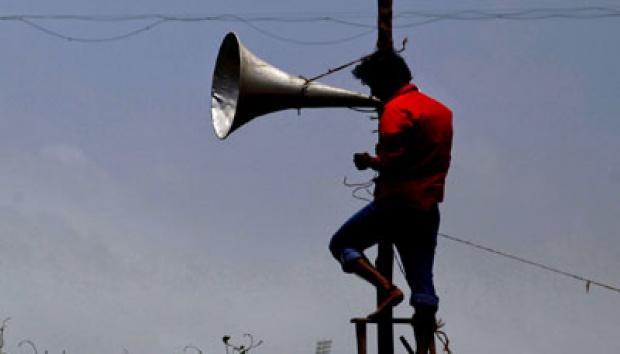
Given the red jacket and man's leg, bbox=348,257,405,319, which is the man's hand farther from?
man's leg, bbox=348,257,405,319

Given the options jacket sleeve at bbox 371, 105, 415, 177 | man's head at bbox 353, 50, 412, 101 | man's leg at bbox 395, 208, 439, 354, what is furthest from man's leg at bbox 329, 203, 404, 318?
man's head at bbox 353, 50, 412, 101

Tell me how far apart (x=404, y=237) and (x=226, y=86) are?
1647mm

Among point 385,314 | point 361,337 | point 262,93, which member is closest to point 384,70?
point 262,93

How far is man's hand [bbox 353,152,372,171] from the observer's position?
8.84 metres

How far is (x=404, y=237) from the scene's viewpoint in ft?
29.9

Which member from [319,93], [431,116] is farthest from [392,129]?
[319,93]

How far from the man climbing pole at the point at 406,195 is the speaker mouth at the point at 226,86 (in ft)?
3.18

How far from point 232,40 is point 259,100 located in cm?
47

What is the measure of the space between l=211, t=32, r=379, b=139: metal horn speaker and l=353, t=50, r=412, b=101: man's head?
13 cm

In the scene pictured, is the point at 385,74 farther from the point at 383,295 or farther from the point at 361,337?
the point at 361,337

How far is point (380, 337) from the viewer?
367 inches

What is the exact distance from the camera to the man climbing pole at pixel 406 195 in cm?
887

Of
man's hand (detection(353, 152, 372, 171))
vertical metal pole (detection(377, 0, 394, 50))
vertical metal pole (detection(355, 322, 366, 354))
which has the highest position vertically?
vertical metal pole (detection(377, 0, 394, 50))

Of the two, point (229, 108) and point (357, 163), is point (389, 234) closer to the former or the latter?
point (357, 163)
